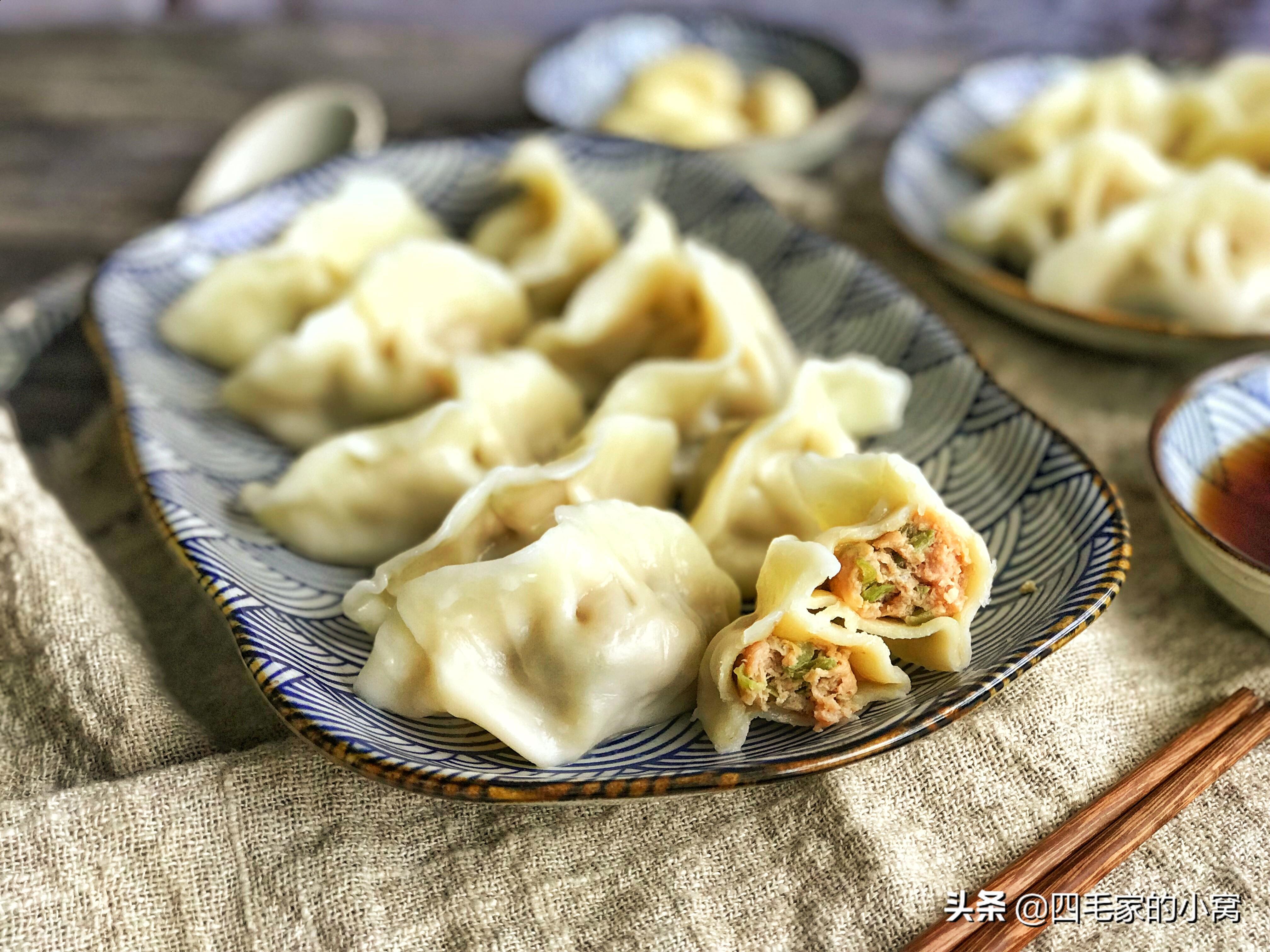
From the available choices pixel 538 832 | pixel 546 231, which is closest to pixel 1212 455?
pixel 538 832

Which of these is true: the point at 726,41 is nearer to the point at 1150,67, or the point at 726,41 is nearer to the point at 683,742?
the point at 1150,67

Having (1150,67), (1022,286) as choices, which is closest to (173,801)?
(1022,286)

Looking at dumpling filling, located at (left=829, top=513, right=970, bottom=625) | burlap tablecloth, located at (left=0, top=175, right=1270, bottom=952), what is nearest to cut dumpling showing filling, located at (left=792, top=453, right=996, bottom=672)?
dumpling filling, located at (left=829, top=513, right=970, bottom=625)

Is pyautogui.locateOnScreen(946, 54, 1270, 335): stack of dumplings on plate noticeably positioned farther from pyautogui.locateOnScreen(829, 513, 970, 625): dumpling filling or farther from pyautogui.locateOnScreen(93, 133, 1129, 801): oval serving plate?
pyautogui.locateOnScreen(829, 513, 970, 625): dumpling filling

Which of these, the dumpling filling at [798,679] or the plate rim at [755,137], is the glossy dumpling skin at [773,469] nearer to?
the dumpling filling at [798,679]

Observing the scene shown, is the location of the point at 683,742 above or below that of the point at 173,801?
above

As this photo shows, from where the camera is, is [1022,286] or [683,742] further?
[1022,286]
